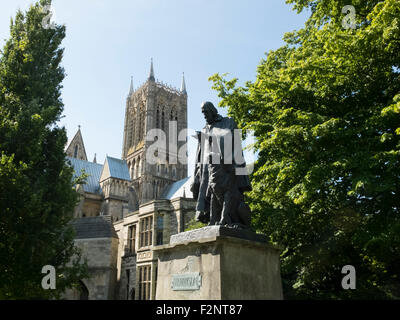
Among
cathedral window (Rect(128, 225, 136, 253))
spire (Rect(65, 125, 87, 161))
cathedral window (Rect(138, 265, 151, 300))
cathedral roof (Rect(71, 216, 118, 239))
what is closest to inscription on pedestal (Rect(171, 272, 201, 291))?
cathedral window (Rect(138, 265, 151, 300))

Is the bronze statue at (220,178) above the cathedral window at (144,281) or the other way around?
above

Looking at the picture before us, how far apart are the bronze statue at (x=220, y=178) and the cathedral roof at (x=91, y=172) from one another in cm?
4840

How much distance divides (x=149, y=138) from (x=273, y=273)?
58938 mm

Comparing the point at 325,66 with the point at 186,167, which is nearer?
the point at 325,66

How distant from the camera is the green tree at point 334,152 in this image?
8.85 meters

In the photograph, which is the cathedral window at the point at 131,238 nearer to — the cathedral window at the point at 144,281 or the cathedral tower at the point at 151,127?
the cathedral window at the point at 144,281

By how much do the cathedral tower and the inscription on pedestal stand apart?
53155 mm

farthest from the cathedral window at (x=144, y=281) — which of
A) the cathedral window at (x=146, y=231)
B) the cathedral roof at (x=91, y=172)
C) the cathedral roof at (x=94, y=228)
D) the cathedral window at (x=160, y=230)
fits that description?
the cathedral roof at (x=91, y=172)

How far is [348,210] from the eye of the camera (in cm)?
1086

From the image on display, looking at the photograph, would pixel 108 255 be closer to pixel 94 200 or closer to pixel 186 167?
pixel 94 200
